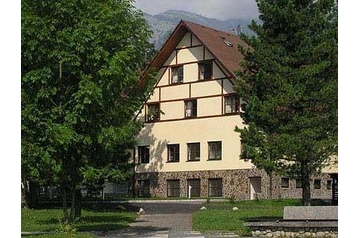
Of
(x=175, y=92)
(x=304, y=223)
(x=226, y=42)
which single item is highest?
(x=226, y=42)

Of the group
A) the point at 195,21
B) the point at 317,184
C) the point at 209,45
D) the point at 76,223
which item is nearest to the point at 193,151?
the point at 209,45

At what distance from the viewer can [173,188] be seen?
106 feet

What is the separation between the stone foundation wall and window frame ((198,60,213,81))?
4.78 metres

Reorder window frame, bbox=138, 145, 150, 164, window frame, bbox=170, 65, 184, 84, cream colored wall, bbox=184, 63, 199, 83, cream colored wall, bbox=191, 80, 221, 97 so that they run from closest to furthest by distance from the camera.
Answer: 1. cream colored wall, bbox=191, 80, 221, 97
2. cream colored wall, bbox=184, 63, 199, 83
3. window frame, bbox=170, 65, 184, 84
4. window frame, bbox=138, 145, 150, 164

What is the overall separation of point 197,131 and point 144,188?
4.65 m

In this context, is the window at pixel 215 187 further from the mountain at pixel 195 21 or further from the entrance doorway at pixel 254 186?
the mountain at pixel 195 21

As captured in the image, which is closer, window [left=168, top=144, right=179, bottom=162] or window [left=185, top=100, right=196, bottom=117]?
window [left=185, top=100, right=196, bottom=117]

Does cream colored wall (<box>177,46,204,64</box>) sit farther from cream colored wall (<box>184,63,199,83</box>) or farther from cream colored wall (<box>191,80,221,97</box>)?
cream colored wall (<box>191,80,221,97</box>)

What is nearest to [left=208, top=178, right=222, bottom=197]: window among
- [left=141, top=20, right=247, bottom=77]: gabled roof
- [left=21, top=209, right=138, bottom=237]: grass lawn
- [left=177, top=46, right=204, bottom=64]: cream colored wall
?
[left=141, top=20, right=247, bottom=77]: gabled roof

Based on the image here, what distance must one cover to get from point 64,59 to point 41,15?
3.69 feet

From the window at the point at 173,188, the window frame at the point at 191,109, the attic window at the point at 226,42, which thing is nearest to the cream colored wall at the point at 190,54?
the attic window at the point at 226,42

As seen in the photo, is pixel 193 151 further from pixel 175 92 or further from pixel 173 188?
pixel 175 92

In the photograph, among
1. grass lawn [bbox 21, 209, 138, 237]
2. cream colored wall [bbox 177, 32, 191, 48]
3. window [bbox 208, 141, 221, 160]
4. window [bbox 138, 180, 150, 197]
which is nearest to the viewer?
grass lawn [bbox 21, 209, 138, 237]

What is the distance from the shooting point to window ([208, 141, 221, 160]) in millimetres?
30859
